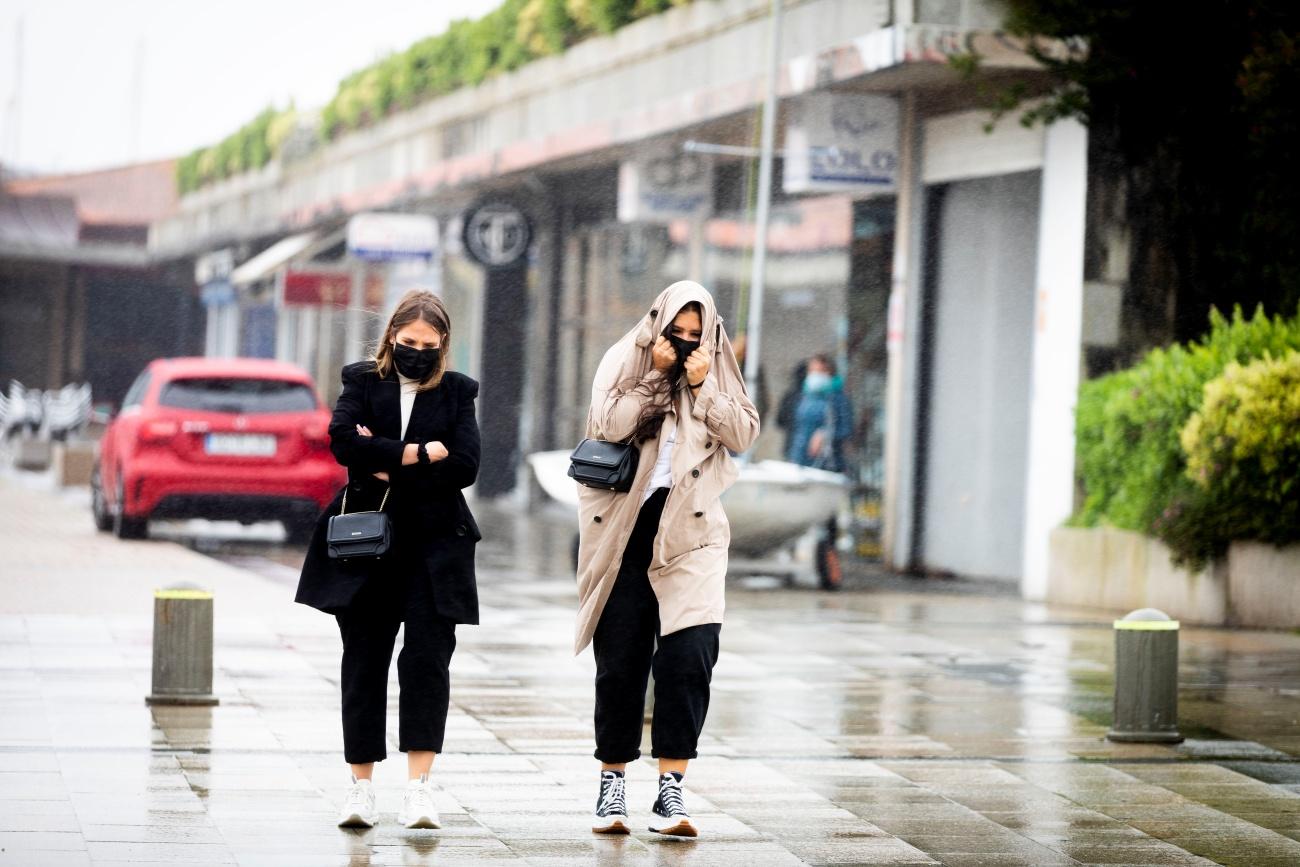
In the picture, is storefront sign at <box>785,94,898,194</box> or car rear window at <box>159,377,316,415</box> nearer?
car rear window at <box>159,377,316,415</box>

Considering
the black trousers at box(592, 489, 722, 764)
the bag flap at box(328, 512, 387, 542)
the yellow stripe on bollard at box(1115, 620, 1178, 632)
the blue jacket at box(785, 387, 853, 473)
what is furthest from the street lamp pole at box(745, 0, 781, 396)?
the bag flap at box(328, 512, 387, 542)

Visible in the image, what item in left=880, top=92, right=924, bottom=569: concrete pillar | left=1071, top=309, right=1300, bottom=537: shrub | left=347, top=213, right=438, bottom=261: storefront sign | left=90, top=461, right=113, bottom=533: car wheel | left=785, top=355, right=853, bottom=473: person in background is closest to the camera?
left=1071, top=309, right=1300, bottom=537: shrub

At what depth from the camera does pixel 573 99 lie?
24.7m

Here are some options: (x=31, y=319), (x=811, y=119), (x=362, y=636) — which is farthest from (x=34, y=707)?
(x=31, y=319)

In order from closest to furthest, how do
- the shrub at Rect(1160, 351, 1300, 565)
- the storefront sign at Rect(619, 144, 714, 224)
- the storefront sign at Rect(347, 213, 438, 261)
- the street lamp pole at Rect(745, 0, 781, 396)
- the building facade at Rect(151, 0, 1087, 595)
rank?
the shrub at Rect(1160, 351, 1300, 565) < the building facade at Rect(151, 0, 1087, 595) < the street lamp pole at Rect(745, 0, 781, 396) < the storefront sign at Rect(619, 144, 714, 224) < the storefront sign at Rect(347, 213, 438, 261)

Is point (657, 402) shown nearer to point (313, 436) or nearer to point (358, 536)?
point (358, 536)

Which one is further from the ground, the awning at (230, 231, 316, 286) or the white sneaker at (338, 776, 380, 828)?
the awning at (230, 231, 316, 286)

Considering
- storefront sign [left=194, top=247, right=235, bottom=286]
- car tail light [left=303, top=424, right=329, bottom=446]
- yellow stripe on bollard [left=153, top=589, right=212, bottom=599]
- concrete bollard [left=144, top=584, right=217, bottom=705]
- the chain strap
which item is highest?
storefront sign [left=194, top=247, right=235, bottom=286]

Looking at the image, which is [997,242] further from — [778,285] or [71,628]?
[71,628]

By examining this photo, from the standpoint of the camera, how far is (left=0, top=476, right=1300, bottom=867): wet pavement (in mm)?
6703

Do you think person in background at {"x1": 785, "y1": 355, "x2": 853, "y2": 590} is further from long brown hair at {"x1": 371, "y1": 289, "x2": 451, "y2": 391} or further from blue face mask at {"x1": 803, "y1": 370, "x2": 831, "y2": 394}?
long brown hair at {"x1": 371, "y1": 289, "x2": 451, "y2": 391}

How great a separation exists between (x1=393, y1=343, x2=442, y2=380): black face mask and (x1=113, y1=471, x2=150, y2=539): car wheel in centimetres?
1182

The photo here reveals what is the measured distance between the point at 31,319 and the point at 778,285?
3841 centimetres

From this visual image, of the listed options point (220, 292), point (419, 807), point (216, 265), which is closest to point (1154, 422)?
point (419, 807)
